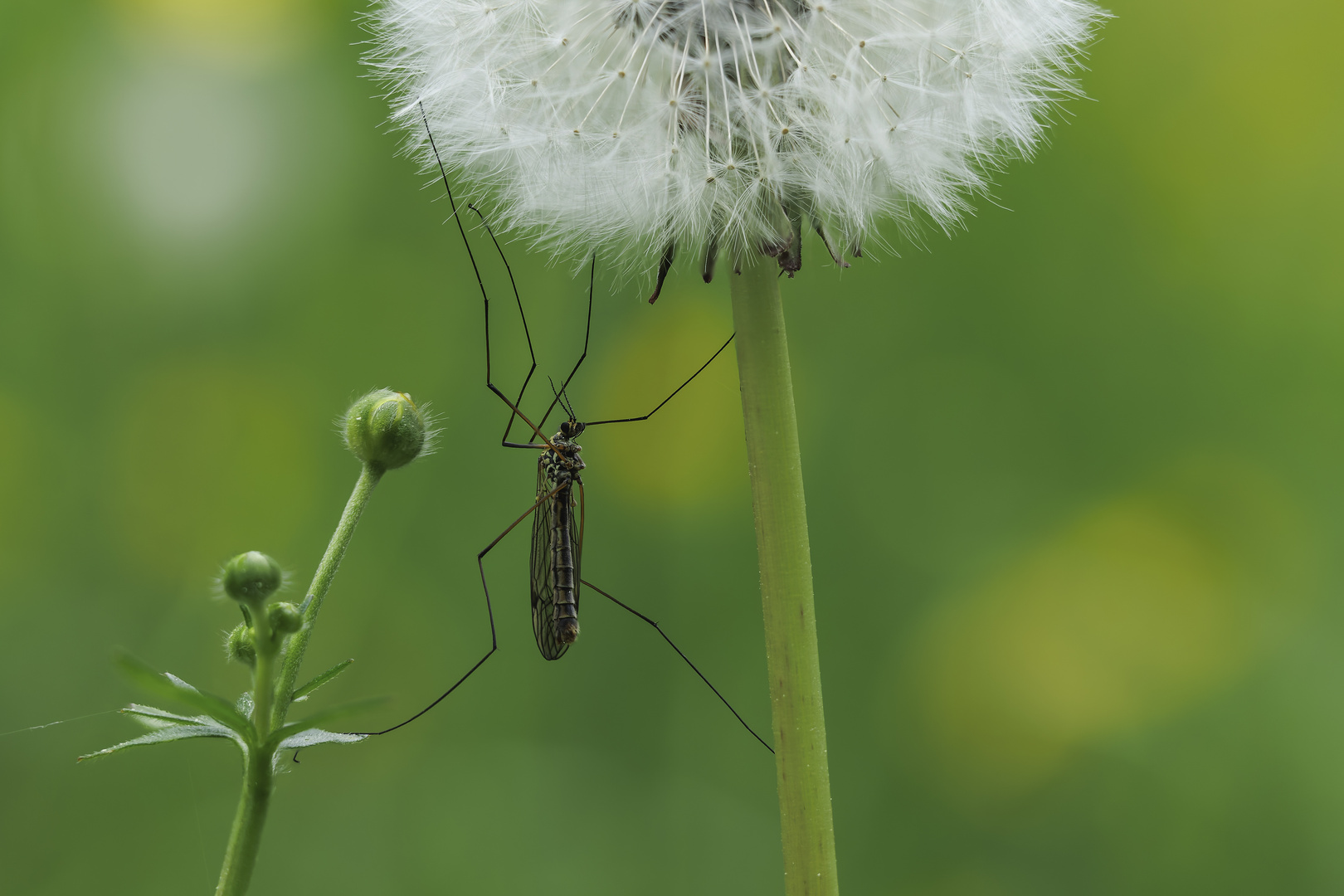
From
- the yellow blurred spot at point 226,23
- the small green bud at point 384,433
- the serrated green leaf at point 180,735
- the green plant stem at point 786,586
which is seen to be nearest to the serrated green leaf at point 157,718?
the serrated green leaf at point 180,735

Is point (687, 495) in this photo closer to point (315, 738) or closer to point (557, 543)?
point (557, 543)

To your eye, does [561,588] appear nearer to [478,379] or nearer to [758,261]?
[478,379]

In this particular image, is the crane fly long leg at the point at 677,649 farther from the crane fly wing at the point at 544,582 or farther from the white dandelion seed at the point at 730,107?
the white dandelion seed at the point at 730,107

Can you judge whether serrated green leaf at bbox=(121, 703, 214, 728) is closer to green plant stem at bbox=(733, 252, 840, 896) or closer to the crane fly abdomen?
green plant stem at bbox=(733, 252, 840, 896)

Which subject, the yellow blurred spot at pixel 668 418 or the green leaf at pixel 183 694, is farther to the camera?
the yellow blurred spot at pixel 668 418

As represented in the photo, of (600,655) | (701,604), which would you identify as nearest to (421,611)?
(600,655)
